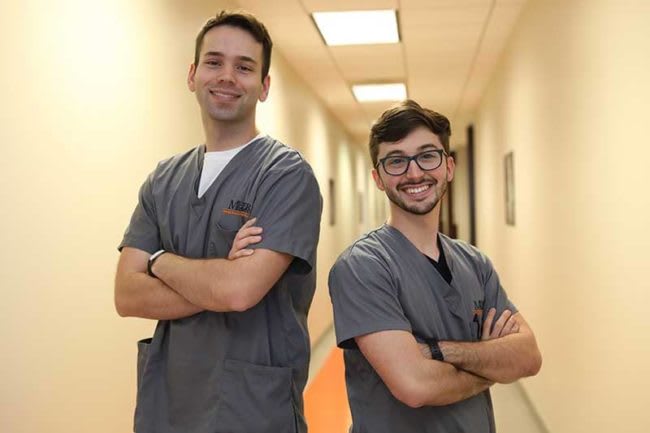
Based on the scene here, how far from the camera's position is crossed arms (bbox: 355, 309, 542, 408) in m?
1.33

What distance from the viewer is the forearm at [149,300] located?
4.87 feet

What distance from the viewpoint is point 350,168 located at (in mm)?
10445

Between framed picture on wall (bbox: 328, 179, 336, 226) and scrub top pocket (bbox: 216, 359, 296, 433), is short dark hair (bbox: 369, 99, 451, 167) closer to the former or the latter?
scrub top pocket (bbox: 216, 359, 296, 433)

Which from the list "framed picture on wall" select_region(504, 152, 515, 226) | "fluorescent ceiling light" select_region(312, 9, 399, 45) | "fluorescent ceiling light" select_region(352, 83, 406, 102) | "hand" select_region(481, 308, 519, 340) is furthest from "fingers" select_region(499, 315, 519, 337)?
"fluorescent ceiling light" select_region(352, 83, 406, 102)

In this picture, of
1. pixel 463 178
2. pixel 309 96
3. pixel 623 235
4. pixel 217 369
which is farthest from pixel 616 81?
pixel 463 178

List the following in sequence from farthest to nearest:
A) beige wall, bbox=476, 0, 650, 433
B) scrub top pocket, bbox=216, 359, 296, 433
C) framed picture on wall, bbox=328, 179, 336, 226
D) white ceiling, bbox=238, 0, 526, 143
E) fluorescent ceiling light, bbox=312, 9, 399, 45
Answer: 1. framed picture on wall, bbox=328, 179, 336, 226
2. fluorescent ceiling light, bbox=312, 9, 399, 45
3. white ceiling, bbox=238, 0, 526, 143
4. beige wall, bbox=476, 0, 650, 433
5. scrub top pocket, bbox=216, 359, 296, 433

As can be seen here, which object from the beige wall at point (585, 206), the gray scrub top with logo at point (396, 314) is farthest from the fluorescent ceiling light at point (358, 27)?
the gray scrub top with logo at point (396, 314)

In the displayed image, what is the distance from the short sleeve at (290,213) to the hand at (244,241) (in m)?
0.01

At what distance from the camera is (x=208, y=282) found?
1.43 m

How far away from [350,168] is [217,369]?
906 centimetres

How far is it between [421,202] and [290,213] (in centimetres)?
28

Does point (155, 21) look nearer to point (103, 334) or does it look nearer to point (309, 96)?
point (103, 334)

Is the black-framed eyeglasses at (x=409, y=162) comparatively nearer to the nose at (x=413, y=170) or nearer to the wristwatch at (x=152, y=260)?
the nose at (x=413, y=170)

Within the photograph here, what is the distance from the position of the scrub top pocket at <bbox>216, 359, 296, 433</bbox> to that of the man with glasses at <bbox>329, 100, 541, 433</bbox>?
161 millimetres
